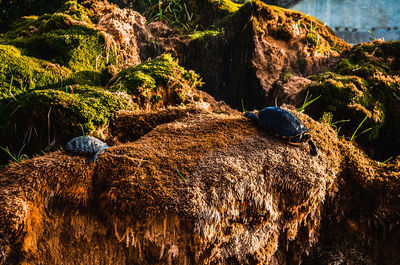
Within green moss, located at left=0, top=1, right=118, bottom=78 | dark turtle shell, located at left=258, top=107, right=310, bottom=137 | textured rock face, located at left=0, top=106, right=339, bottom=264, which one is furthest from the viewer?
green moss, located at left=0, top=1, right=118, bottom=78

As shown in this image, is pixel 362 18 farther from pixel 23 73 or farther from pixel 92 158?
pixel 92 158

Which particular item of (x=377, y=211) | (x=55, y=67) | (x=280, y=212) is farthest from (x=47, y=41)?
(x=377, y=211)

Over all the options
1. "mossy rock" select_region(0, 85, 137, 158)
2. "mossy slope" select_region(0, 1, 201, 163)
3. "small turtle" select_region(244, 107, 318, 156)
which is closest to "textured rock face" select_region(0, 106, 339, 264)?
"small turtle" select_region(244, 107, 318, 156)

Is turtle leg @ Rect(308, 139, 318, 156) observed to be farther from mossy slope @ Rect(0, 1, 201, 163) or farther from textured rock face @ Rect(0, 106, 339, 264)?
mossy slope @ Rect(0, 1, 201, 163)

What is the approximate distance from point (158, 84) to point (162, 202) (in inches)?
81.0

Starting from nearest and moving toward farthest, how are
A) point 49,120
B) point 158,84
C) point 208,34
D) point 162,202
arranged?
point 162,202 < point 49,120 < point 158,84 < point 208,34

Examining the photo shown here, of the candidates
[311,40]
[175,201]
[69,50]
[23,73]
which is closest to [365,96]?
[311,40]

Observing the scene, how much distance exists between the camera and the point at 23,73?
354 cm

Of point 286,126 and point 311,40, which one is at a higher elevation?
point 311,40

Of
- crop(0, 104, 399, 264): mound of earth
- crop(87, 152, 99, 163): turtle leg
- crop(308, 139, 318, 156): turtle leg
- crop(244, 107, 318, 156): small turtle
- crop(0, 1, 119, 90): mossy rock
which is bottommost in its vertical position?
crop(0, 104, 399, 264): mound of earth

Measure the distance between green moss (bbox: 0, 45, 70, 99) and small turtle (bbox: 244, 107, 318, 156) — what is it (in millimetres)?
2915

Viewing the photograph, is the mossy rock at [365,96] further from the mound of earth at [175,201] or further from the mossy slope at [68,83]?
the mossy slope at [68,83]

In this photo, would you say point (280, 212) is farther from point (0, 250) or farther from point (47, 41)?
point (47, 41)

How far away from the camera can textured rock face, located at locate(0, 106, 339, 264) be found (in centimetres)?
201
